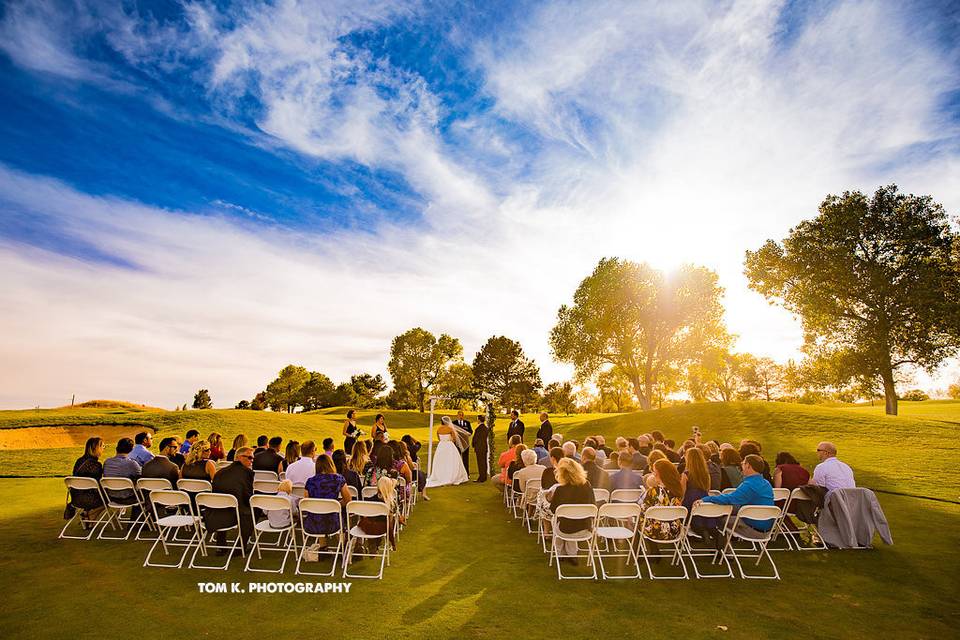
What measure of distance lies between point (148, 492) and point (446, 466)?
8.57m

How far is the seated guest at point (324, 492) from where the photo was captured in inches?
271

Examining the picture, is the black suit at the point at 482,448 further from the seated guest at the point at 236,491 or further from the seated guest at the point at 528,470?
the seated guest at the point at 236,491

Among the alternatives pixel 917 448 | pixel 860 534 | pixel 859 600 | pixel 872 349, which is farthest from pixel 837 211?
pixel 859 600

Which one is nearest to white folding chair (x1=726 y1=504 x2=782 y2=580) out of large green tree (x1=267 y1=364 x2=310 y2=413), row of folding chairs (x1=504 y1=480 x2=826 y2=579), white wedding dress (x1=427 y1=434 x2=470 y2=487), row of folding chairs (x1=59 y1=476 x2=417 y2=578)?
row of folding chairs (x1=504 y1=480 x2=826 y2=579)

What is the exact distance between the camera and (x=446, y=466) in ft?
50.5

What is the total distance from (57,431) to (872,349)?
44.1m

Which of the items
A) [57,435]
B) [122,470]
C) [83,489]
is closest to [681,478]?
[122,470]

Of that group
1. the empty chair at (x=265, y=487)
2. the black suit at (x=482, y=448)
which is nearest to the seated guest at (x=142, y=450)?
the empty chair at (x=265, y=487)

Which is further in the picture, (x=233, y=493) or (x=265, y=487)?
(x=265, y=487)

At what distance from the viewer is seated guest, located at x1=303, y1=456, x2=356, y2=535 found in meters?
6.89

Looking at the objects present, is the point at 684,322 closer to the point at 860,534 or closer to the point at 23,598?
the point at 860,534

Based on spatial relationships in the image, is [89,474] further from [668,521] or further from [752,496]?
[752,496]

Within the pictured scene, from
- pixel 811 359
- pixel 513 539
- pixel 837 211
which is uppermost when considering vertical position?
pixel 837 211

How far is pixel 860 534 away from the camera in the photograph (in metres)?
8.32
